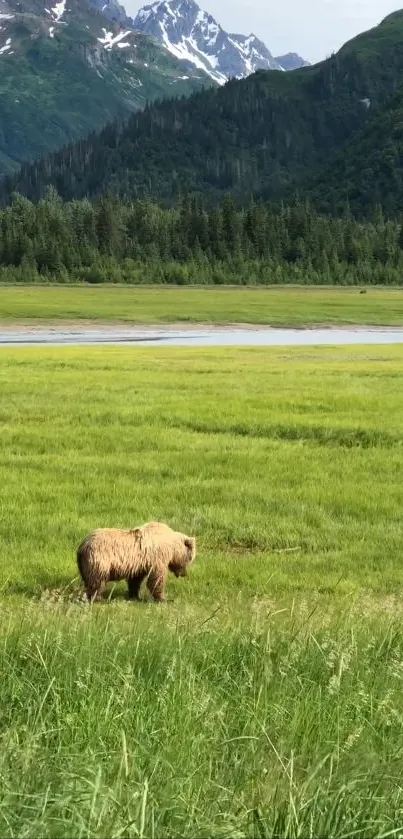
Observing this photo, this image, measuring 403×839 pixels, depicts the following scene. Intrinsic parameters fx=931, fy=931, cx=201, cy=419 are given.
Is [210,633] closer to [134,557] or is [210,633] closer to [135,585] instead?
[134,557]

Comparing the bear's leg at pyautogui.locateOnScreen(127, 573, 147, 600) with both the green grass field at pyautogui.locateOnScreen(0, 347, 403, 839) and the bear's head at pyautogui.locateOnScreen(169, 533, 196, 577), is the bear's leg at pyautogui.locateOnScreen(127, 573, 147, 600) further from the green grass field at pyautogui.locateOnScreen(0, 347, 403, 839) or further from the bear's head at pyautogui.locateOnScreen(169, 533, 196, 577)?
the bear's head at pyautogui.locateOnScreen(169, 533, 196, 577)

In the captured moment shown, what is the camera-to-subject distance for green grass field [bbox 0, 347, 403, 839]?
4664 millimetres

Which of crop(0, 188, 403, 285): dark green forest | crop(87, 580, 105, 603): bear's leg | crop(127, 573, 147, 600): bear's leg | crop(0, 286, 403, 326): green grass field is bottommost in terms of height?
crop(127, 573, 147, 600): bear's leg

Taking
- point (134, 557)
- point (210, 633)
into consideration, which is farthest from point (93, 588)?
point (210, 633)

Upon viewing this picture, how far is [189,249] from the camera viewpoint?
182 metres

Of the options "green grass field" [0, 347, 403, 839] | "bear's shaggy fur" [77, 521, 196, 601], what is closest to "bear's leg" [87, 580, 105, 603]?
"bear's shaggy fur" [77, 521, 196, 601]

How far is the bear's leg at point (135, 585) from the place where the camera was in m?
10.4

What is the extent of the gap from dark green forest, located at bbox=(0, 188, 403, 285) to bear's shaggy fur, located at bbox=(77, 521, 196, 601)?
485 feet

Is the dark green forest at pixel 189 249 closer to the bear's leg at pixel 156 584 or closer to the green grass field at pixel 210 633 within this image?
the green grass field at pixel 210 633

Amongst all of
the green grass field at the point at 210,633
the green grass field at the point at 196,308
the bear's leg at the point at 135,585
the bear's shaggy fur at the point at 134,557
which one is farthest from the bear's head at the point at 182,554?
the green grass field at the point at 196,308

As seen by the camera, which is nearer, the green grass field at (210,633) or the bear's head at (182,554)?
the green grass field at (210,633)

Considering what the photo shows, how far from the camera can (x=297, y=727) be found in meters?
5.75

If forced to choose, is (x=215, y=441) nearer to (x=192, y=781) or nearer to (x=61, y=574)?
(x=61, y=574)

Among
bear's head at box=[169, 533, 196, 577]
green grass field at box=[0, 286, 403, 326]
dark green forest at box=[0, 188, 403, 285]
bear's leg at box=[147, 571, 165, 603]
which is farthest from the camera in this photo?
dark green forest at box=[0, 188, 403, 285]
